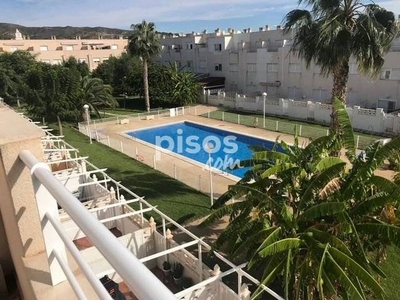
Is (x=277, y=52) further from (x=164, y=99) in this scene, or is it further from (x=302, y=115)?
(x=164, y=99)

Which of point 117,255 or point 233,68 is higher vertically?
point 233,68

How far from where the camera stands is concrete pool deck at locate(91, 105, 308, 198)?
1853cm

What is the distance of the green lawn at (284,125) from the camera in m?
26.2

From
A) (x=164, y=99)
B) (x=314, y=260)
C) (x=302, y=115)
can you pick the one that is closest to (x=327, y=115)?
(x=302, y=115)

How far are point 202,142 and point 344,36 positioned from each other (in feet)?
60.5

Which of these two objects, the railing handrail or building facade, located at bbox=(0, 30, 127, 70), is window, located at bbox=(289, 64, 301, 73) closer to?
building facade, located at bbox=(0, 30, 127, 70)

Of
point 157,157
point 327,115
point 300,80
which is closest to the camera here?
point 157,157

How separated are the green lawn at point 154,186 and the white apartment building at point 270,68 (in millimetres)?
19660

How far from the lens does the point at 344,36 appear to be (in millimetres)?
12562

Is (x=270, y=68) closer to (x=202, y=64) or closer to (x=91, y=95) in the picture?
(x=202, y=64)

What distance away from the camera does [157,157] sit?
23.4 m

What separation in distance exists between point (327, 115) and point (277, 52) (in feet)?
47.4

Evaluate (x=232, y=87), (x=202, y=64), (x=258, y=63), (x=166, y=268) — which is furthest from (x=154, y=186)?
(x=202, y=64)

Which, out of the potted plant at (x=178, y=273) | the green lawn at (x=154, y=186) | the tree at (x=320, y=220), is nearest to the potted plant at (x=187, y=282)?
the potted plant at (x=178, y=273)
